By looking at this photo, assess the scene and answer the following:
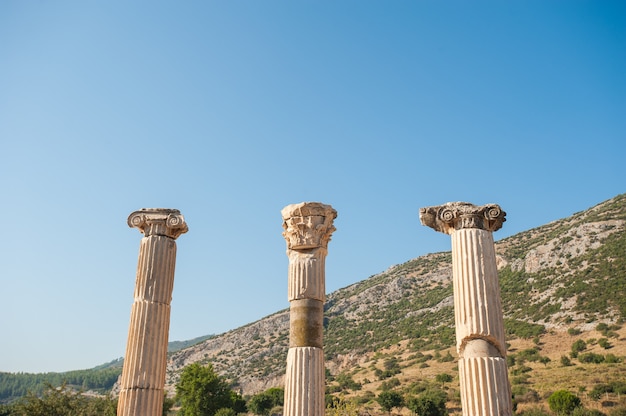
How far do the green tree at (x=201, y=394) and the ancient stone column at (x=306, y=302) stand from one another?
34986mm

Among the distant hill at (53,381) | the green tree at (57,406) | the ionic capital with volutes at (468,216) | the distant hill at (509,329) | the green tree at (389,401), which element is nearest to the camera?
the ionic capital with volutes at (468,216)

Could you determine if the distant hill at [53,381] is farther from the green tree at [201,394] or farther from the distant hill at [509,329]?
the green tree at [201,394]

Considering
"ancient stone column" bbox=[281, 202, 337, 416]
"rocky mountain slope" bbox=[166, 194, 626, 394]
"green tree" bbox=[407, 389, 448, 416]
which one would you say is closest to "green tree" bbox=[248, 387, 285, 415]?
"rocky mountain slope" bbox=[166, 194, 626, 394]

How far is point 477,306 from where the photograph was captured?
1206cm

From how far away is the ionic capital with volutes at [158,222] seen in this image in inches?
577

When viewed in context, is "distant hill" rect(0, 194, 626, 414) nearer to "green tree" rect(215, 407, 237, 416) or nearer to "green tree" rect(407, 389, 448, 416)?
"green tree" rect(407, 389, 448, 416)

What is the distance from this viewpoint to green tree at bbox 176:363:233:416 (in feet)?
150

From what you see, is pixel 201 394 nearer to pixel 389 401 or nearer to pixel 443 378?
pixel 389 401

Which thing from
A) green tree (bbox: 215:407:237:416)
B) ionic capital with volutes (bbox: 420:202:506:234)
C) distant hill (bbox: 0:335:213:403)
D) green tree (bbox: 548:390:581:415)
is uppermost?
distant hill (bbox: 0:335:213:403)

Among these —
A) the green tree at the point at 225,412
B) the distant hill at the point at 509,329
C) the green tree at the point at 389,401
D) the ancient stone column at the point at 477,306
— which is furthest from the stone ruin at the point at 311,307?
the green tree at the point at 225,412

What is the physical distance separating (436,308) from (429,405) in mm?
26545

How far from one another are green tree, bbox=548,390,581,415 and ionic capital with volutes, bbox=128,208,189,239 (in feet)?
89.9

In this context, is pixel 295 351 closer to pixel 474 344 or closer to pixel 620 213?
pixel 474 344

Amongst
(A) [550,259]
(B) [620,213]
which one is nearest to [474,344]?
(A) [550,259]
